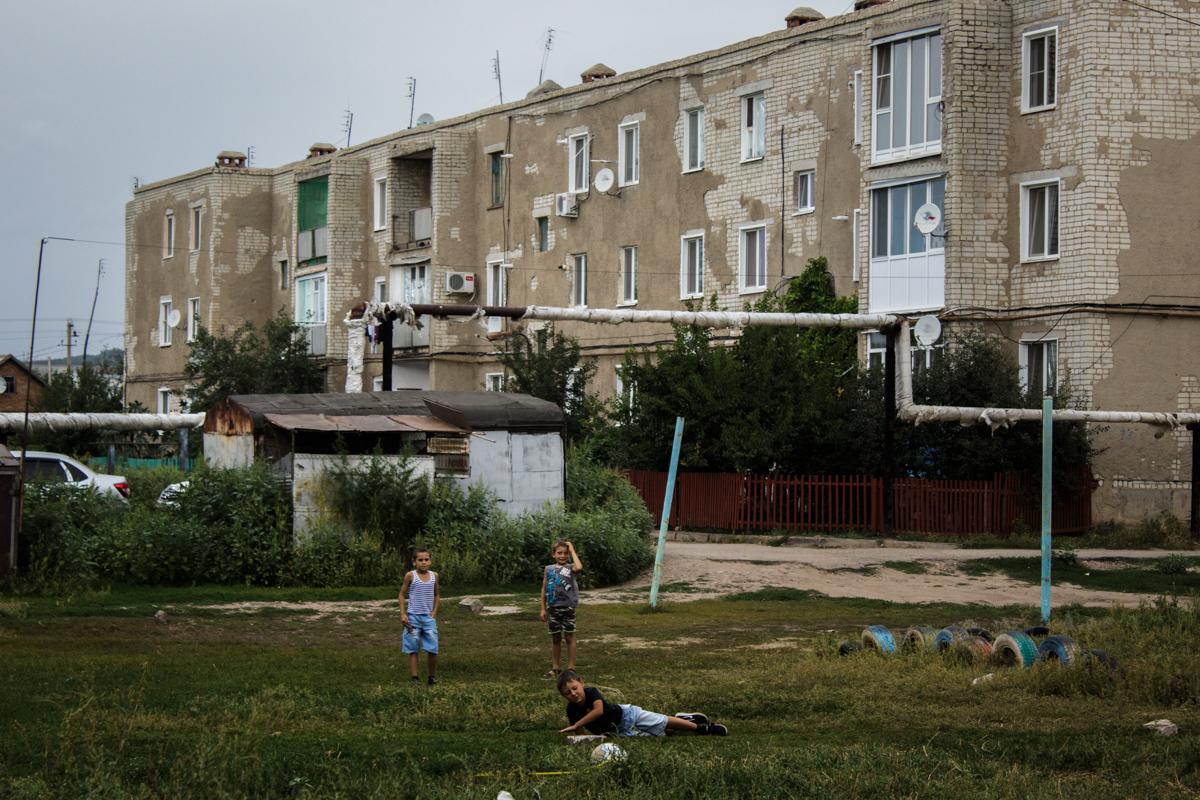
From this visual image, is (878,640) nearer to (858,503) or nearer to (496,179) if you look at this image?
(858,503)

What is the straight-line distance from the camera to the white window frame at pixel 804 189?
34281 mm

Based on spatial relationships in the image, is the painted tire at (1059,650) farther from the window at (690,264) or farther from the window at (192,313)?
the window at (192,313)

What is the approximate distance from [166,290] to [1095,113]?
135ft

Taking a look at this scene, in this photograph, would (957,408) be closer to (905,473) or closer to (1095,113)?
(905,473)

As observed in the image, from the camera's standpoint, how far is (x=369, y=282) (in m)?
48.7

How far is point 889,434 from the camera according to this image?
25797 millimetres

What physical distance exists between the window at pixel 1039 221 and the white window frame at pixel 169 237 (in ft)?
127

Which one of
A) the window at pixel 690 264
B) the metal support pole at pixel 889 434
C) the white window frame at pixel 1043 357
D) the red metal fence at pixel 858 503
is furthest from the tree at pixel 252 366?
the white window frame at pixel 1043 357

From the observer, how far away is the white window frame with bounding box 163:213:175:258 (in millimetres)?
56531

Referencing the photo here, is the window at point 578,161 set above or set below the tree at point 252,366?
above

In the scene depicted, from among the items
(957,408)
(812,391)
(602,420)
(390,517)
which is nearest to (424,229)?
(602,420)

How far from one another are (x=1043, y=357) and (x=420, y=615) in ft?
72.2

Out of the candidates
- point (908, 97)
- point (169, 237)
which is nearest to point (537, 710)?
point (908, 97)

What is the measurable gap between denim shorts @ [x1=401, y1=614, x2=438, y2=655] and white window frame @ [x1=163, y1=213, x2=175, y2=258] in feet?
161
